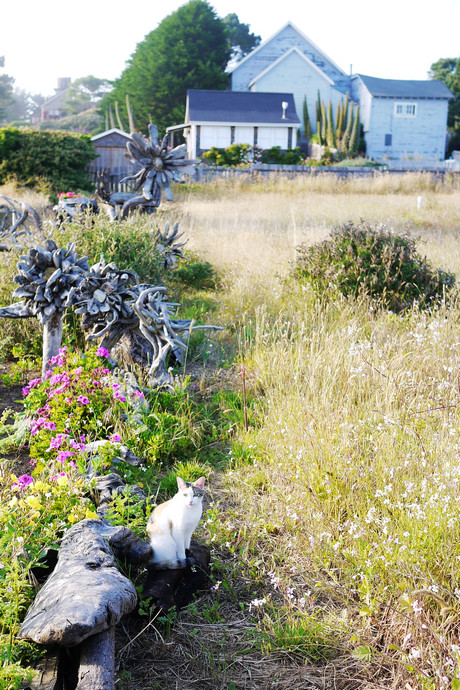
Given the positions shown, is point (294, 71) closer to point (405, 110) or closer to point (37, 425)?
point (405, 110)

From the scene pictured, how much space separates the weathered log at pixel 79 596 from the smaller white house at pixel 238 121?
33.8 meters

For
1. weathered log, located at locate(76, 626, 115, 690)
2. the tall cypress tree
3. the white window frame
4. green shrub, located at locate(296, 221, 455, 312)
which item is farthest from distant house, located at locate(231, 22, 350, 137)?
weathered log, located at locate(76, 626, 115, 690)

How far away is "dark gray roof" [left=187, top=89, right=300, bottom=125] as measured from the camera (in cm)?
3369

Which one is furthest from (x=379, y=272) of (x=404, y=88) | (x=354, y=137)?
(x=404, y=88)

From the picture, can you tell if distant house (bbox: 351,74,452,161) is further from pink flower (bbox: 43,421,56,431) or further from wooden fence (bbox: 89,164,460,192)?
pink flower (bbox: 43,421,56,431)

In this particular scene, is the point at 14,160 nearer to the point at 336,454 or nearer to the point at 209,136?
the point at 209,136

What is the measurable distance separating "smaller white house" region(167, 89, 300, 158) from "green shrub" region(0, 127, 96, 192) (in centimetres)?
1421

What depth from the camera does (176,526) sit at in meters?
2.67

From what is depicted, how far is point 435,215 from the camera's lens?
1407 cm

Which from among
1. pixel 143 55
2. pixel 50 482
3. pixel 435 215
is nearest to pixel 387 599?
pixel 50 482

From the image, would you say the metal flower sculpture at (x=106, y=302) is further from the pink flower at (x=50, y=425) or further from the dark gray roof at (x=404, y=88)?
the dark gray roof at (x=404, y=88)

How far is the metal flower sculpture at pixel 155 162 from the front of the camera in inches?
307

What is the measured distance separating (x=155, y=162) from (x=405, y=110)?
1364 inches

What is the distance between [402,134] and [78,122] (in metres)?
41.5
